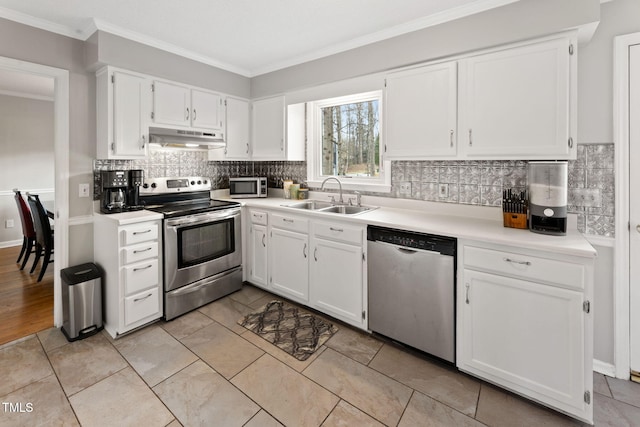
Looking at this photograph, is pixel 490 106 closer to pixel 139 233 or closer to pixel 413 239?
pixel 413 239

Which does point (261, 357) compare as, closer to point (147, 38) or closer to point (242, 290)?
point (242, 290)

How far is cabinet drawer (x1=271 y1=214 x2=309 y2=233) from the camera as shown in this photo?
2.87 metres

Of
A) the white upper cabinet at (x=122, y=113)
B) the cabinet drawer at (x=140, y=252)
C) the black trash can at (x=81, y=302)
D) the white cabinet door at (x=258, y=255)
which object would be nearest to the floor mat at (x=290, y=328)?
the white cabinet door at (x=258, y=255)

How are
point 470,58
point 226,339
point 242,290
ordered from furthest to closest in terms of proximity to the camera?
point 242,290 → point 226,339 → point 470,58

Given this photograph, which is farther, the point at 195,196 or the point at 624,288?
the point at 195,196

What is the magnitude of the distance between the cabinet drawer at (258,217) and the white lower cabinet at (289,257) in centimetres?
11

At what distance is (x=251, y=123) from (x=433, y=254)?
2.81 meters

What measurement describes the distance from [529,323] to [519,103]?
1.39 meters

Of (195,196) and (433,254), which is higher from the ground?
(195,196)

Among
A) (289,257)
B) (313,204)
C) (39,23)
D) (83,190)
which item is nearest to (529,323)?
(289,257)

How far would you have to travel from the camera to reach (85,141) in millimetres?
2750

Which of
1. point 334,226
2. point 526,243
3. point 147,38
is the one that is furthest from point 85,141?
point 526,243

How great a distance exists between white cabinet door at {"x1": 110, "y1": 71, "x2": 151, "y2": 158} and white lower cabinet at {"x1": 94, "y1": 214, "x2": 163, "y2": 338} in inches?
24.9

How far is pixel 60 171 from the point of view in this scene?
8.66 feet
